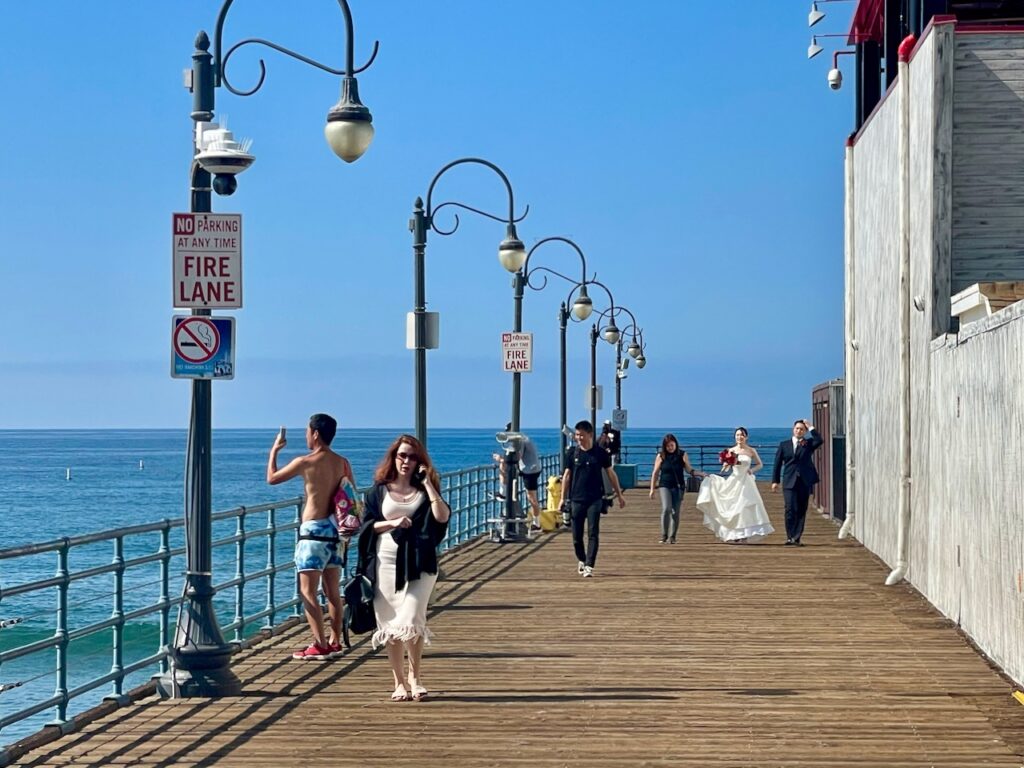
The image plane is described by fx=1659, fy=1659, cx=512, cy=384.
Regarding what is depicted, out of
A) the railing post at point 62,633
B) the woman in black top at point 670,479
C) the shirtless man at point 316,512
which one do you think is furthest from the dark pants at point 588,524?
the railing post at point 62,633

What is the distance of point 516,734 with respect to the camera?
9.89 m

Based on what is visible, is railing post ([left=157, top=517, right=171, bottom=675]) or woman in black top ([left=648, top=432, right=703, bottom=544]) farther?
woman in black top ([left=648, top=432, right=703, bottom=544])

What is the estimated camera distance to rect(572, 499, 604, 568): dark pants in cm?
1942

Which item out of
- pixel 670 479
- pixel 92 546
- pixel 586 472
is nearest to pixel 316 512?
pixel 586 472

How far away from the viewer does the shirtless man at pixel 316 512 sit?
12516 millimetres

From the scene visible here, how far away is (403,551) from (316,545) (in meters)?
1.87

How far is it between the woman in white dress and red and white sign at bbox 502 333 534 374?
1629 centimetres

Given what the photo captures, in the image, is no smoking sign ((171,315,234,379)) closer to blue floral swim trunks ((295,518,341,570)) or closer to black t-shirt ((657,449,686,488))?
blue floral swim trunks ((295,518,341,570))

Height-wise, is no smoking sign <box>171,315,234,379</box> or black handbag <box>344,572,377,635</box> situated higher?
no smoking sign <box>171,315,234,379</box>

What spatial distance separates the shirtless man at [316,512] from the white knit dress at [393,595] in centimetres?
156

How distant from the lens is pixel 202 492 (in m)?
11.5

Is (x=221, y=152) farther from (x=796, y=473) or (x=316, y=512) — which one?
(x=796, y=473)

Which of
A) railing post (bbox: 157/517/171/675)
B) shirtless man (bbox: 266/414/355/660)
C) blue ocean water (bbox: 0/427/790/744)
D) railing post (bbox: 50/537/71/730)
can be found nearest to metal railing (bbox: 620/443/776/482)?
blue ocean water (bbox: 0/427/790/744)

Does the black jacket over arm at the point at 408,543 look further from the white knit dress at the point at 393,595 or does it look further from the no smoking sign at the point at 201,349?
the no smoking sign at the point at 201,349
